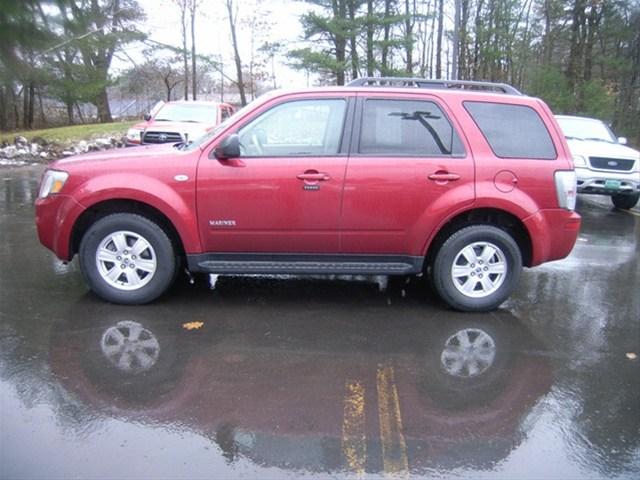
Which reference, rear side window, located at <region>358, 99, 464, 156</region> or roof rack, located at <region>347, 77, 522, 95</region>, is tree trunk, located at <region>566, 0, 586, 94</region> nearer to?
roof rack, located at <region>347, 77, 522, 95</region>

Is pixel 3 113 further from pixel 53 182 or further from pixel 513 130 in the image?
pixel 513 130

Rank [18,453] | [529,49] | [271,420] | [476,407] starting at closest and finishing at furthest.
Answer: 1. [18,453]
2. [271,420]
3. [476,407]
4. [529,49]

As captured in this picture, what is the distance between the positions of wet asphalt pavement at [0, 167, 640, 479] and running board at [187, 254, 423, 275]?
1.18 feet

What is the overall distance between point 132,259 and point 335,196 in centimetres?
183

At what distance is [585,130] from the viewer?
12523 millimetres

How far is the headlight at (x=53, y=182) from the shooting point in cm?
490

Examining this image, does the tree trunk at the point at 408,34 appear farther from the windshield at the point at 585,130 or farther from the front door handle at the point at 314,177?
the front door handle at the point at 314,177

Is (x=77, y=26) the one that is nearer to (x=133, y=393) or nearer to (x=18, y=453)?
(x=18, y=453)

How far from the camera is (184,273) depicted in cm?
614

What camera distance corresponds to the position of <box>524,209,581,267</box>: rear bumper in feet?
16.5

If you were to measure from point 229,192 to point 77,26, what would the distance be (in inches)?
136

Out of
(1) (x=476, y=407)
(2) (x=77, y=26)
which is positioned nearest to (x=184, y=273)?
(1) (x=476, y=407)

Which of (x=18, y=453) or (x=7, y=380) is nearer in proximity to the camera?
(x=18, y=453)

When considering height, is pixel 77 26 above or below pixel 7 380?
above
